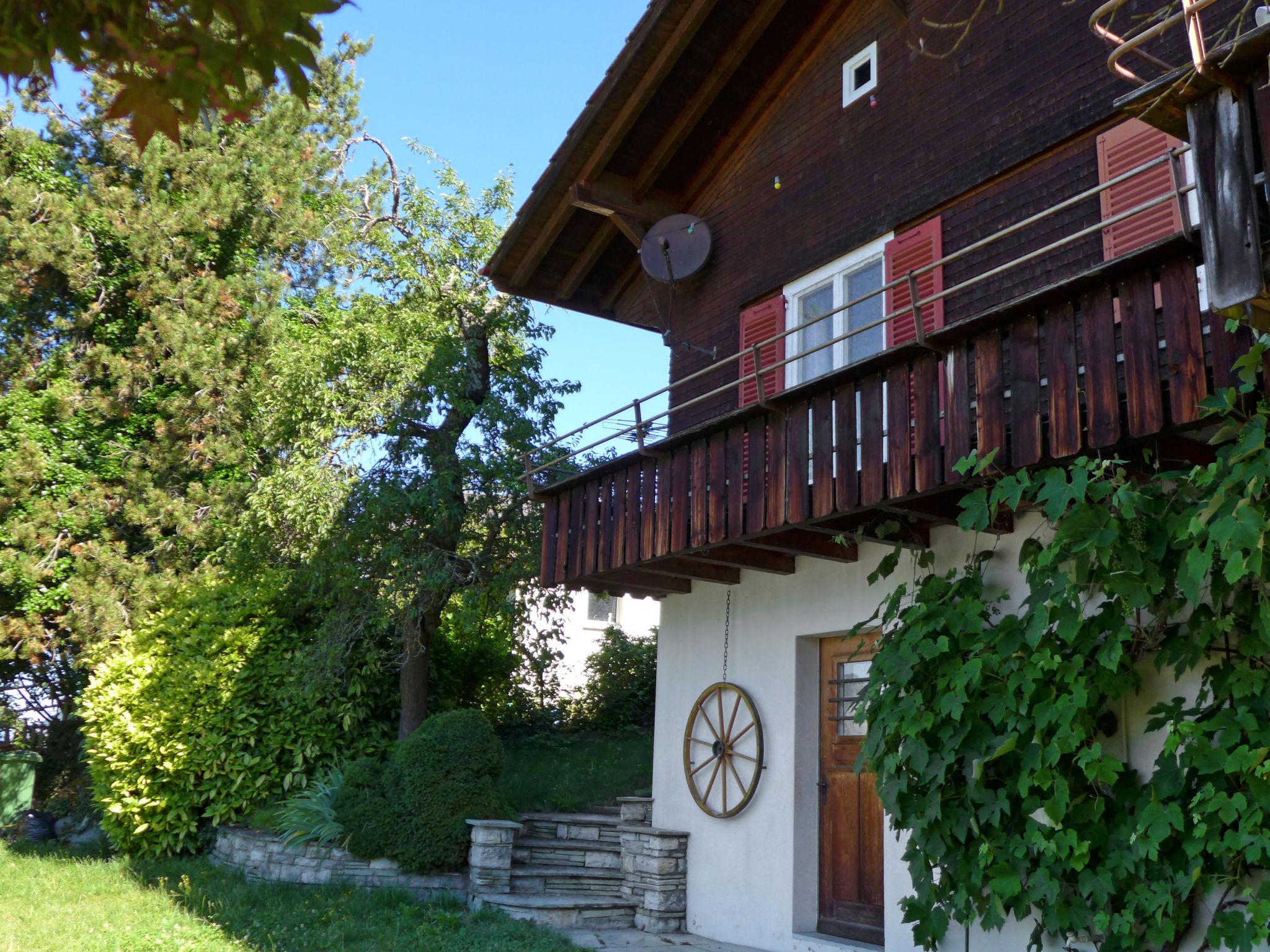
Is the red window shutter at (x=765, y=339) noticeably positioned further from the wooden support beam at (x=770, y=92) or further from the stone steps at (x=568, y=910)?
the stone steps at (x=568, y=910)

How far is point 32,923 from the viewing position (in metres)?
9.63

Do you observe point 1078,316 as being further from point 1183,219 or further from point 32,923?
point 32,923

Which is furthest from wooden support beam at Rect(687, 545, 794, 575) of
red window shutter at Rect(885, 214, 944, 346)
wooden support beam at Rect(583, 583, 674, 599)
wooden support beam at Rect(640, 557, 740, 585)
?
red window shutter at Rect(885, 214, 944, 346)

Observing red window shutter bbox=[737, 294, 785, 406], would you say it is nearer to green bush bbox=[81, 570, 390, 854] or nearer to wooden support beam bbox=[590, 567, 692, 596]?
wooden support beam bbox=[590, 567, 692, 596]

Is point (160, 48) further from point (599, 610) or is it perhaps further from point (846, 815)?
point (599, 610)

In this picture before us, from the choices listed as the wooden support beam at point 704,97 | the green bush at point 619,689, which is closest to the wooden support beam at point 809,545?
the wooden support beam at point 704,97

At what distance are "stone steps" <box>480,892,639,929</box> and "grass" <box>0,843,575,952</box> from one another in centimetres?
23

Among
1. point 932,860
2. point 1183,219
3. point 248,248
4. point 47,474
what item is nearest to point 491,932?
point 932,860

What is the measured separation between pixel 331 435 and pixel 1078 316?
9.78 metres

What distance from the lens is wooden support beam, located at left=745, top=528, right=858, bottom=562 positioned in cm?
848

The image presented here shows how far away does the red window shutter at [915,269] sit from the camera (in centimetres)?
869

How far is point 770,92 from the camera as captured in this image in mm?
10859

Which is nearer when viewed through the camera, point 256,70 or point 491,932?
point 256,70

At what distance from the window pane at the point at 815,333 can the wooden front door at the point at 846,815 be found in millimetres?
2381
